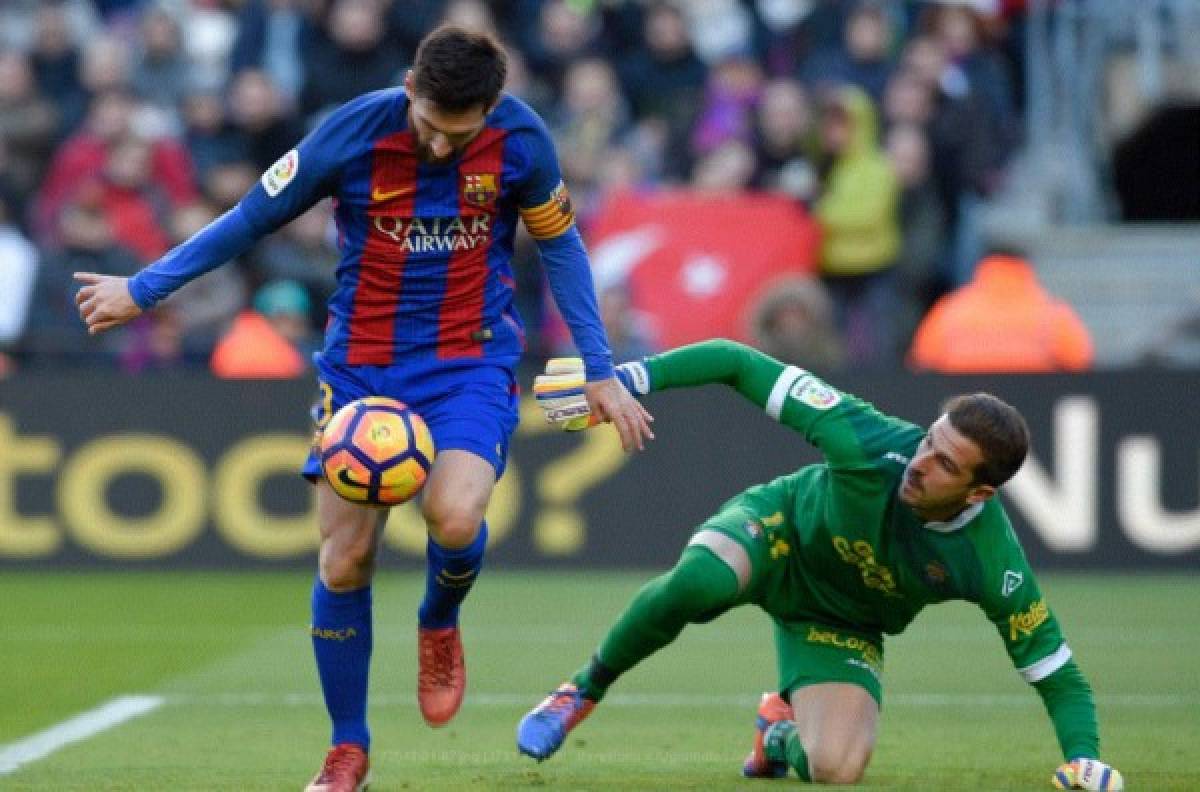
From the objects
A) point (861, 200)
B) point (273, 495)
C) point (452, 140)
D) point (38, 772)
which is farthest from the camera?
point (861, 200)

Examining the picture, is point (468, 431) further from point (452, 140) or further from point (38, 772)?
point (38, 772)

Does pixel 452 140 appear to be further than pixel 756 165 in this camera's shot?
No

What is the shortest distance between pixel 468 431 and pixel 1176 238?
1035 cm

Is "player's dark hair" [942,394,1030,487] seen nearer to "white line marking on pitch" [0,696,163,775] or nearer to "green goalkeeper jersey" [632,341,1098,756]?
"green goalkeeper jersey" [632,341,1098,756]

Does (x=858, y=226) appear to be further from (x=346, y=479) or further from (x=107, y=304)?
(x=107, y=304)

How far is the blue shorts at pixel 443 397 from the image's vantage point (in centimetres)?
695

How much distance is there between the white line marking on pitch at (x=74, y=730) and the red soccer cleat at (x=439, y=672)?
4.41 ft

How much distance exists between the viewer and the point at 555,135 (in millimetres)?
15875

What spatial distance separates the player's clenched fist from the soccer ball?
2.24 feet

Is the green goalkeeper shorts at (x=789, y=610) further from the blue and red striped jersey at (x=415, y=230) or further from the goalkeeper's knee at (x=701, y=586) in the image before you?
the blue and red striped jersey at (x=415, y=230)

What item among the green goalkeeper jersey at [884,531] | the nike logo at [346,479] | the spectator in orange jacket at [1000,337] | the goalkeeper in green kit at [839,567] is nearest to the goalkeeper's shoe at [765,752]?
the goalkeeper in green kit at [839,567]

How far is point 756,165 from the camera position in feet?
52.0

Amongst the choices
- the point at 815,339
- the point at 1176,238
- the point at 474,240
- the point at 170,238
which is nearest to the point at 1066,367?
the point at 815,339

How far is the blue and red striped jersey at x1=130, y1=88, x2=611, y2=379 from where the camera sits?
6746mm
